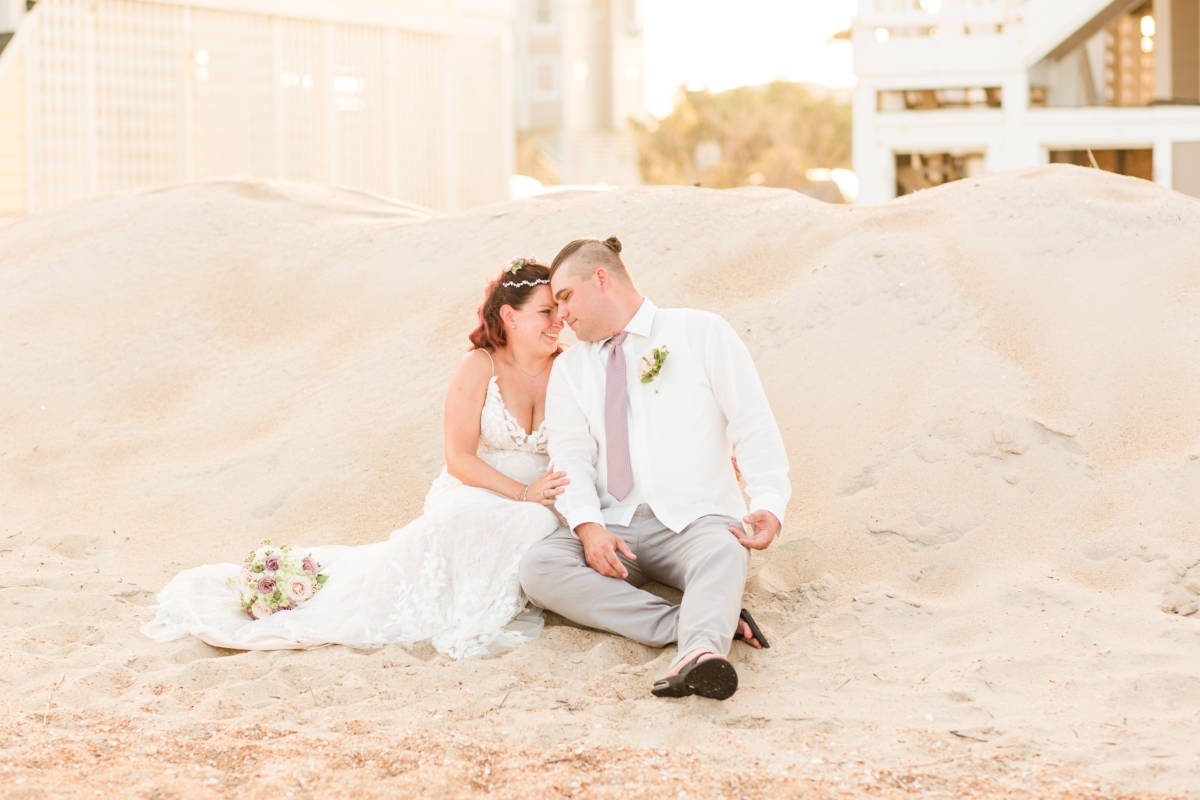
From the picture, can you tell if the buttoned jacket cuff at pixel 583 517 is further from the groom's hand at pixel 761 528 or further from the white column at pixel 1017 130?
the white column at pixel 1017 130

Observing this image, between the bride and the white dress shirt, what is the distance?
16cm

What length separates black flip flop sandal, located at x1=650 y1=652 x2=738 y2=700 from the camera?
3424mm

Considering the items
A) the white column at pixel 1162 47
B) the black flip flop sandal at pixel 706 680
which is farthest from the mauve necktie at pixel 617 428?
the white column at pixel 1162 47

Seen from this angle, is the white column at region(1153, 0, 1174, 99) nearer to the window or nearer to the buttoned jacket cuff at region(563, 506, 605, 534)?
the buttoned jacket cuff at region(563, 506, 605, 534)

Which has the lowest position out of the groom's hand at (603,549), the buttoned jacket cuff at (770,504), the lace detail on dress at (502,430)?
the groom's hand at (603,549)

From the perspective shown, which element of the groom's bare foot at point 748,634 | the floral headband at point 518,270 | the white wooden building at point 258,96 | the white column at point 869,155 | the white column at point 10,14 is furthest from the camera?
the white wooden building at point 258,96

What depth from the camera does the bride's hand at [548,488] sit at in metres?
4.28

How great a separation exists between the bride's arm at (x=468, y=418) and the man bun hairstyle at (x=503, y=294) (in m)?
0.09

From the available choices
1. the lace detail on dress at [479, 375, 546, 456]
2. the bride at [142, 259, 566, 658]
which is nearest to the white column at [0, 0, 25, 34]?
the bride at [142, 259, 566, 658]

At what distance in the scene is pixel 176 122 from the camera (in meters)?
14.4

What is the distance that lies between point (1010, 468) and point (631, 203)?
344 cm

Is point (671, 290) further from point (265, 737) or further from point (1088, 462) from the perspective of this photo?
point (265, 737)

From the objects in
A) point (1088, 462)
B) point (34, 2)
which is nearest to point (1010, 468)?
point (1088, 462)

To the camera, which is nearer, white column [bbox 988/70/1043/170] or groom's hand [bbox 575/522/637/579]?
groom's hand [bbox 575/522/637/579]
